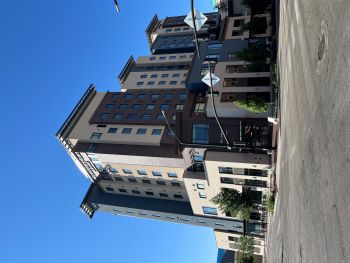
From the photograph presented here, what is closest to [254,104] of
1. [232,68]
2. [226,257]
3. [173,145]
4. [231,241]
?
[232,68]

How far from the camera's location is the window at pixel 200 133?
41397 mm

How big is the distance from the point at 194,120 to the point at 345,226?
3273cm

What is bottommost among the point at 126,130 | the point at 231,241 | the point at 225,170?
the point at 231,241

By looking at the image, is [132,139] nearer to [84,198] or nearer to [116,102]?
[116,102]

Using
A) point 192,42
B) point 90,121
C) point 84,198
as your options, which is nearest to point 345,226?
point 90,121

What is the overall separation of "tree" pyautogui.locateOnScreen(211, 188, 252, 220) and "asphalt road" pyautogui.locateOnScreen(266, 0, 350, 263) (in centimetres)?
2358

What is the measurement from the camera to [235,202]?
42875 millimetres

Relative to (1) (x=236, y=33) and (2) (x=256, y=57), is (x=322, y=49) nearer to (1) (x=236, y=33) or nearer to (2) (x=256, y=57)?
(2) (x=256, y=57)

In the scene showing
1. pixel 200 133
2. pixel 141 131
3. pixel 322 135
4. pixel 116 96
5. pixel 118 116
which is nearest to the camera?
pixel 322 135

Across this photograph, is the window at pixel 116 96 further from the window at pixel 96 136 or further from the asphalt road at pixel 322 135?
the asphalt road at pixel 322 135

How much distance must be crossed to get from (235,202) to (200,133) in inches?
420

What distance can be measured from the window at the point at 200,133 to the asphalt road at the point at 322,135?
22.4 m

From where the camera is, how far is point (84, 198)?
5928 cm

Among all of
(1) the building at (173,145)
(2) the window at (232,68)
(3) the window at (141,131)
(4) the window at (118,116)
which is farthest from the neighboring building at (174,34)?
(3) the window at (141,131)
